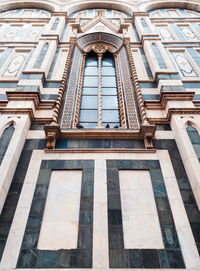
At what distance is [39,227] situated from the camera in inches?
168

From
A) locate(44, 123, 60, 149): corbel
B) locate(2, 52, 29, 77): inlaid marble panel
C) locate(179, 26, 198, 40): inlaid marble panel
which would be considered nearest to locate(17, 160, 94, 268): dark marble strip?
locate(44, 123, 60, 149): corbel

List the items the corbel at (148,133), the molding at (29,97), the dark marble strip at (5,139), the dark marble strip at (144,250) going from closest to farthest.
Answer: the dark marble strip at (144,250) → the dark marble strip at (5,139) → the corbel at (148,133) → the molding at (29,97)

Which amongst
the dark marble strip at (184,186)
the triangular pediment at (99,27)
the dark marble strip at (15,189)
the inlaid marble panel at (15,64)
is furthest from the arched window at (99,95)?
the inlaid marble panel at (15,64)

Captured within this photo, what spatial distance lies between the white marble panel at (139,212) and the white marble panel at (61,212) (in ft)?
3.34

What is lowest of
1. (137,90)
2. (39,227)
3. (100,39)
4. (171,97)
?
(39,227)

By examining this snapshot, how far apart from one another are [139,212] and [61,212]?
1649 mm

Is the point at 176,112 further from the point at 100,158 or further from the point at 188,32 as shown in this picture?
the point at 188,32

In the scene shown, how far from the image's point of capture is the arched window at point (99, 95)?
7332 millimetres

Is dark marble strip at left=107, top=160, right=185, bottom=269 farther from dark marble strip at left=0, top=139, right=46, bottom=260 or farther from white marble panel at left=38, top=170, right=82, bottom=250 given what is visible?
dark marble strip at left=0, top=139, right=46, bottom=260

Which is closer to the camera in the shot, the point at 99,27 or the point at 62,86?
the point at 62,86

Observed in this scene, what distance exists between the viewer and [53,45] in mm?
10109

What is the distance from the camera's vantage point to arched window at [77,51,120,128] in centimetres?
733

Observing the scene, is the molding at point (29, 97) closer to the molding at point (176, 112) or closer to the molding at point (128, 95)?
the molding at point (128, 95)

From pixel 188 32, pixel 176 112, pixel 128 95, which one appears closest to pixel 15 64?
pixel 128 95
